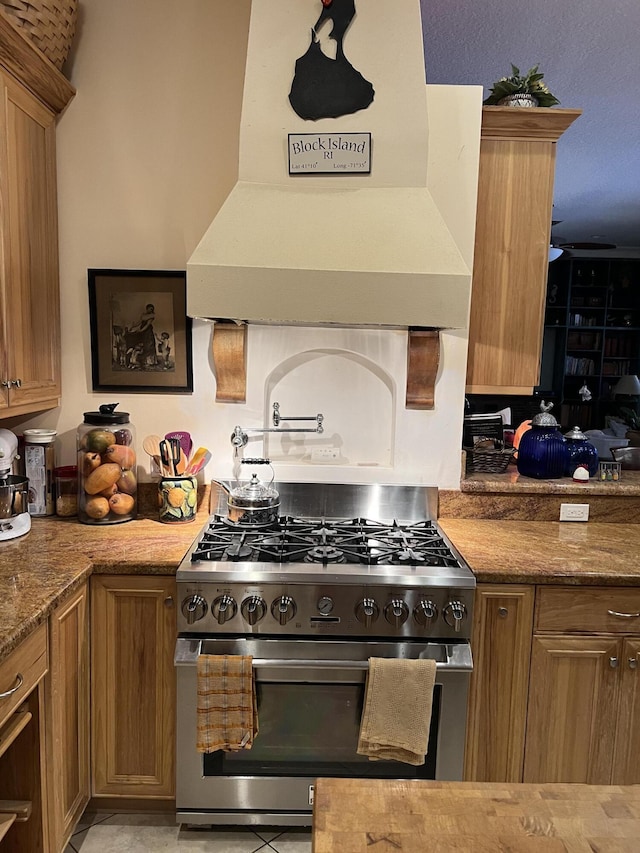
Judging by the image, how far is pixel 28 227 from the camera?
214 cm

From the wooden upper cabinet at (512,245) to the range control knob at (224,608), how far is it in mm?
1288

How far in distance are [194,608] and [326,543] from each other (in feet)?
1.59

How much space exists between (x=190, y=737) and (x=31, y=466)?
1131 mm

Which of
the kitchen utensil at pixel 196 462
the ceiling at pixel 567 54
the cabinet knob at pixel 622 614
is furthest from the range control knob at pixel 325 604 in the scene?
the ceiling at pixel 567 54

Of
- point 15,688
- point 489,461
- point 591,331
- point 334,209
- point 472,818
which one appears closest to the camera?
point 472,818

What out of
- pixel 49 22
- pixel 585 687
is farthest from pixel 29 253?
pixel 585 687

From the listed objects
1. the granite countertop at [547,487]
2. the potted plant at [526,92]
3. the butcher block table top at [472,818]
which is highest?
the potted plant at [526,92]

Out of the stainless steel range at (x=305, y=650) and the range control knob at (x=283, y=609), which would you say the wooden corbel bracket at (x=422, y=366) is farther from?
the range control knob at (x=283, y=609)

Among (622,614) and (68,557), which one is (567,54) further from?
(68,557)

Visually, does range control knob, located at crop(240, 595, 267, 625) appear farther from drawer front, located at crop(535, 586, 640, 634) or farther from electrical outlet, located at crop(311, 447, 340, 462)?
drawer front, located at crop(535, 586, 640, 634)

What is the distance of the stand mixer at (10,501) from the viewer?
205 centimetres

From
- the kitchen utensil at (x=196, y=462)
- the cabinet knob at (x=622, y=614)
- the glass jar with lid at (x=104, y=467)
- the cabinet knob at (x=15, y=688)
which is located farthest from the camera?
the kitchen utensil at (x=196, y=462)

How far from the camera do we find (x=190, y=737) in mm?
1938

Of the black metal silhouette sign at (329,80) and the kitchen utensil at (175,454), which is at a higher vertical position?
the black metal silhouette sign at (329,80)
